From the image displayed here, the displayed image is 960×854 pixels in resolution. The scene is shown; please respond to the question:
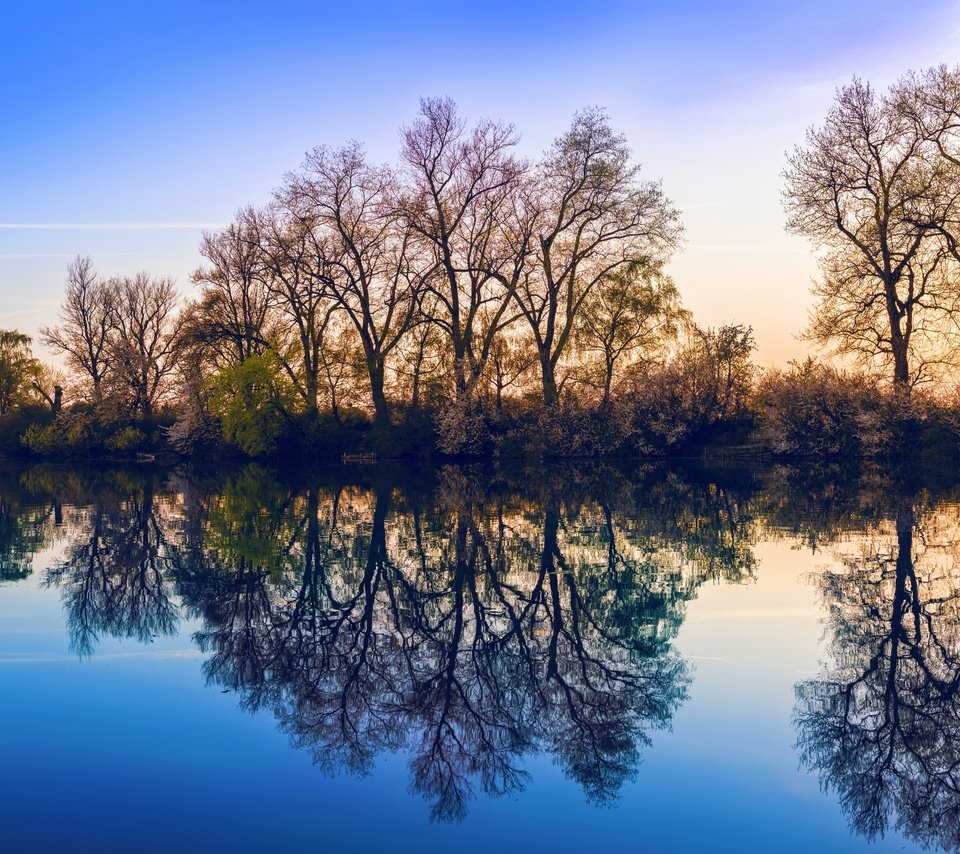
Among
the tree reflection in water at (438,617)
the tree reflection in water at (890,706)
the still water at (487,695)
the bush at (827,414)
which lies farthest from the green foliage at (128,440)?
the tree reflection in water at (890,706)

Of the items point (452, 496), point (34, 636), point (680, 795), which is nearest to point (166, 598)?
point (34, 636)

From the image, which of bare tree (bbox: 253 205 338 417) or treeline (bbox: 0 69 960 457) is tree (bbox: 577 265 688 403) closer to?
treeline (bbox: 0 69 960 457)

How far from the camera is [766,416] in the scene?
4109 cm

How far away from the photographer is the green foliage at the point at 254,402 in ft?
137

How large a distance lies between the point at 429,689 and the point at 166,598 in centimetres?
477

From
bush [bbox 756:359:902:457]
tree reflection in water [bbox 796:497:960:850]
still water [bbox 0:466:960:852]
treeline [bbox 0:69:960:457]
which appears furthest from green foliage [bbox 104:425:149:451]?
tree reflection in water [bbox 796:497:960:850]

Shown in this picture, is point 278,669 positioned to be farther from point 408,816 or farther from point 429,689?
point 408,816

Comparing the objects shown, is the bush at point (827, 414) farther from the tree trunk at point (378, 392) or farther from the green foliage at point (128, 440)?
the green foliage at point (128, 440)

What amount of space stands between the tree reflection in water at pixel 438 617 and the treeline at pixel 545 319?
2075 cm

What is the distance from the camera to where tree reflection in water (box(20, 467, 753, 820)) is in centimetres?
595

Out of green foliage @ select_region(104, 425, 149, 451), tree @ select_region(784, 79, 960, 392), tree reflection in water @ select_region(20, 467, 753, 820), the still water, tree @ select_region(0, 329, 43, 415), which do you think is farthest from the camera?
tree @ select_region(0, 329, 43, 415)

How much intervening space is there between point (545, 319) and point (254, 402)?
555 inches

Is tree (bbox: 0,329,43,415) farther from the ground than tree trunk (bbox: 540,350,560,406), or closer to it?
farther from the ground

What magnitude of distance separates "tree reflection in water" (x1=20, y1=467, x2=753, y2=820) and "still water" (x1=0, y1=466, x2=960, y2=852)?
4 centimetres
